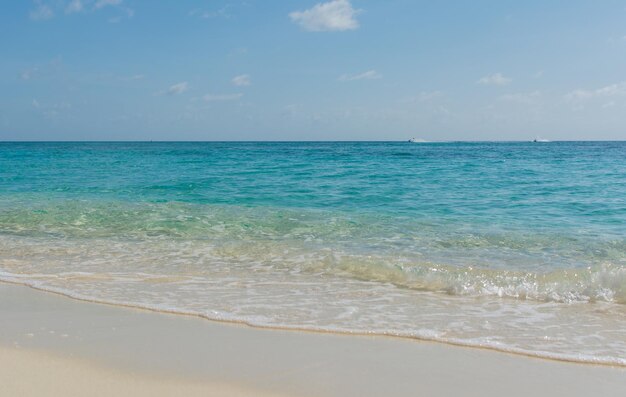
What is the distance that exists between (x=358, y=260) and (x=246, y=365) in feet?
13.9

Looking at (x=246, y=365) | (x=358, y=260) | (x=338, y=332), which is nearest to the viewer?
(x=246, y=365)

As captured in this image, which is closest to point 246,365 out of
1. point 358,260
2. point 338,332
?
point 338,332

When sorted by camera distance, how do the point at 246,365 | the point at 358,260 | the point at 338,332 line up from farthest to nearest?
the point at 358,260 < the point at 338,332 < the point at 246,365

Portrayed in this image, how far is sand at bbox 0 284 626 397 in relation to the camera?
3.78 metres

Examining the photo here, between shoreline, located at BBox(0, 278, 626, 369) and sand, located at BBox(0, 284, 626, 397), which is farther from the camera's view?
shoreline, located at BBox(0, 278, 626, 369)

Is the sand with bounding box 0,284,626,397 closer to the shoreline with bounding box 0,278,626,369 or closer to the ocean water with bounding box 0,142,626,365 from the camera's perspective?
the shoreline with bounding box 0,278,626,369

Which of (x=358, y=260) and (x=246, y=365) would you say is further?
(x=358, y=260)

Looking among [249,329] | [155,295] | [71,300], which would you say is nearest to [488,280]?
[249,329]

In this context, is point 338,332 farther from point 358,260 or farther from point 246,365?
point 358,260

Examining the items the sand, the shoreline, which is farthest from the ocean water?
the sand

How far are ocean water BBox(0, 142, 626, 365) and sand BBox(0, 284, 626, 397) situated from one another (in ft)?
1.22

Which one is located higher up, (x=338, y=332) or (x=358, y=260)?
(x=358, y=260)

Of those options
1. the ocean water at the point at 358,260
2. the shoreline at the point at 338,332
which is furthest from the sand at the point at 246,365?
the ocean water at the point at 358,260

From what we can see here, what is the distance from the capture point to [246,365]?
13.8 ft
